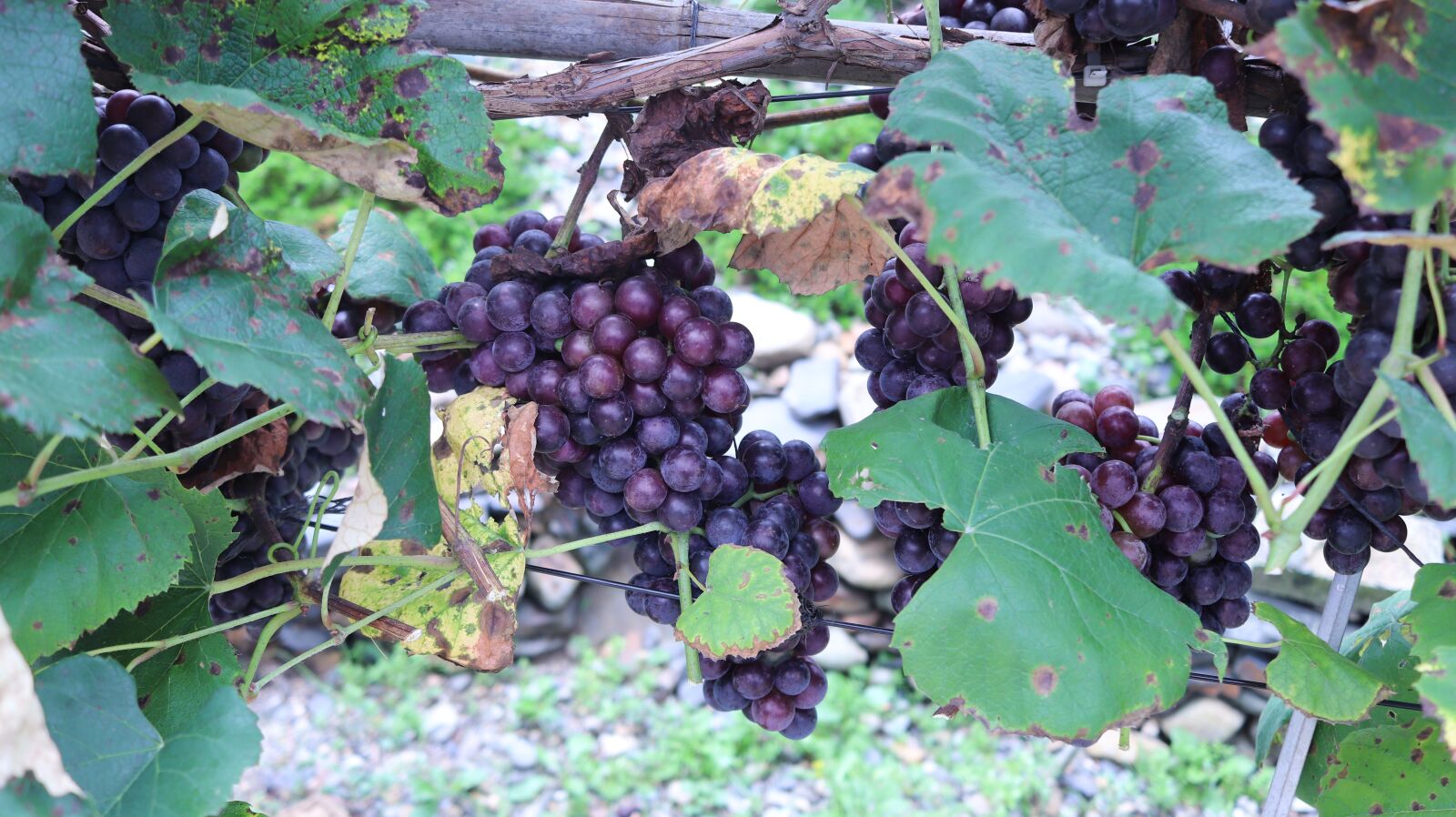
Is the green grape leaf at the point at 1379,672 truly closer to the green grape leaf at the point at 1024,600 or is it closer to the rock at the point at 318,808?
the green grape leaf at the point at 1024,600

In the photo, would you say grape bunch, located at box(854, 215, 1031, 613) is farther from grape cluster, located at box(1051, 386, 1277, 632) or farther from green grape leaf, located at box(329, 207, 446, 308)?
green grape leaf, located at box(329, 207, 446, 308)

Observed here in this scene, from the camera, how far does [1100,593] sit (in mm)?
644

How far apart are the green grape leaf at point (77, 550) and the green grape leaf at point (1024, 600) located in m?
0.43

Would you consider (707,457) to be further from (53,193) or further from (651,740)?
(651,740)

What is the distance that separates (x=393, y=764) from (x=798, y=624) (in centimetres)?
185

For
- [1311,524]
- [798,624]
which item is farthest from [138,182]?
[1311,524]

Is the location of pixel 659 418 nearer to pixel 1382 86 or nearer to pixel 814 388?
pixel 1382 86

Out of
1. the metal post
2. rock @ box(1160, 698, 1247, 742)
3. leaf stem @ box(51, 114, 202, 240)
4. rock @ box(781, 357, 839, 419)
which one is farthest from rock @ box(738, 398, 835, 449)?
leaf stem @ box(51, 114, 202, 240)

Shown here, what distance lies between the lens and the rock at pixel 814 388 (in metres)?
2.42

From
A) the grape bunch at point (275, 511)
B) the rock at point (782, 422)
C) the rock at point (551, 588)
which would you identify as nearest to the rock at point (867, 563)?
the rock at point (782, 422)

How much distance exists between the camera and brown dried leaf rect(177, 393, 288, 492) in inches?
32.5

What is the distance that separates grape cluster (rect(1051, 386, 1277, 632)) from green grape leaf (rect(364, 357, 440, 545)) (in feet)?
1.43

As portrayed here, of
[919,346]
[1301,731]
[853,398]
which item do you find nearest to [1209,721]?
[853,398]

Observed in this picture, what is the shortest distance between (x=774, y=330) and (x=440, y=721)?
1197 mm
